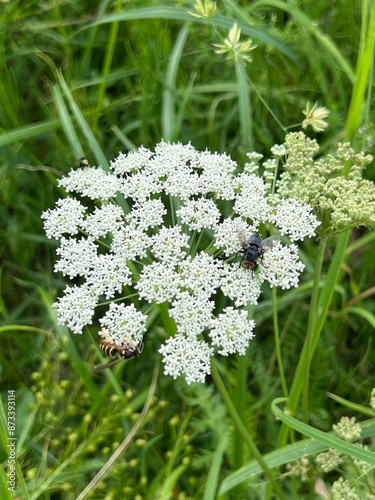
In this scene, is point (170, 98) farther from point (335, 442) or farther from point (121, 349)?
point (335, 442)

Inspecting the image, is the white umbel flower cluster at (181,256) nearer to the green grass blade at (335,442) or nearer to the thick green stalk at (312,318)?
the thick green stalk at (312,318)

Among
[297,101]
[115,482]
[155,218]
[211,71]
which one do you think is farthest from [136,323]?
[211,71]

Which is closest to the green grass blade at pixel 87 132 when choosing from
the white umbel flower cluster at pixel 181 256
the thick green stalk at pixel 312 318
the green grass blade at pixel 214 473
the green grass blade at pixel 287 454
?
the white umbel flower cluster at pixel 181 256

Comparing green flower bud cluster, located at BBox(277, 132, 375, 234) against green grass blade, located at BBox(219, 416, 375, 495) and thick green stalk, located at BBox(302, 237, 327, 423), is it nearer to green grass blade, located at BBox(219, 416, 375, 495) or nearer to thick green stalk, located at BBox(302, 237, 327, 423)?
thick green stalk, located at BBox(302, 237, 327, 423)

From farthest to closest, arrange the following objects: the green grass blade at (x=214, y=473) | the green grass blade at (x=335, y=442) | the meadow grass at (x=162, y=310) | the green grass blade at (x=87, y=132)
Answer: the green grass blade at (x=87, y=132)
the meadow grass at (x=162, y=310)
the green grass blade at (x=214, y=473)
the green grass blade at (x=335, y=442)

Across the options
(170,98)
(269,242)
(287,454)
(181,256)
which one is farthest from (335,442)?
(170,98)

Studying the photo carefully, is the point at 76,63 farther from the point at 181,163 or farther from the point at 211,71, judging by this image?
the point at 181,163

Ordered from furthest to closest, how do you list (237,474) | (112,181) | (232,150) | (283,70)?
(283,70)
(232,150)
(112,181)
(237,474)

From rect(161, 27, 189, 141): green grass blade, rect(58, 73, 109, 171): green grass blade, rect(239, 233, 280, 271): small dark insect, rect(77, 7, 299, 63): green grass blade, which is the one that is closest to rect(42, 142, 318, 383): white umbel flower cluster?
rect(239, 233, 280, 271): small dark insect
